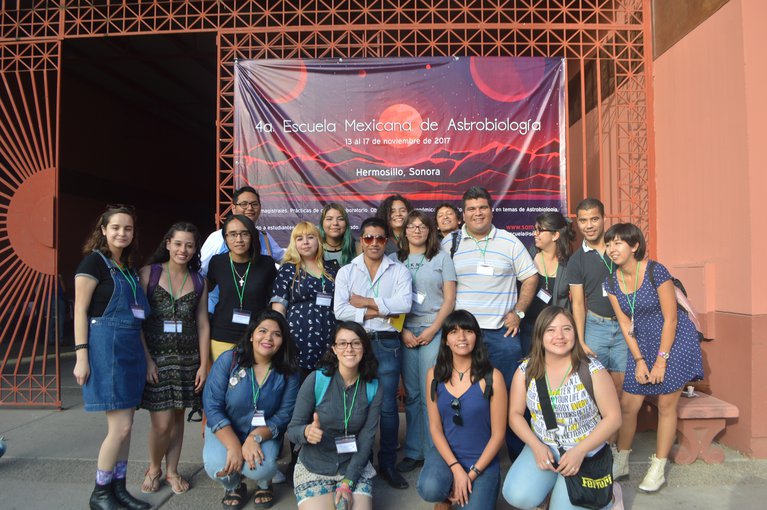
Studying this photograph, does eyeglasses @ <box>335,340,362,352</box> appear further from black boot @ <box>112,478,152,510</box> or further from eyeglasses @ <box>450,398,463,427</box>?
black boot @ <box>112,478,152,510</box>

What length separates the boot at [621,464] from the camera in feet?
11.2

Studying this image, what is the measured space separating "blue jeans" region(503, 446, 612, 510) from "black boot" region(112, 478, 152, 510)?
84.6 inches

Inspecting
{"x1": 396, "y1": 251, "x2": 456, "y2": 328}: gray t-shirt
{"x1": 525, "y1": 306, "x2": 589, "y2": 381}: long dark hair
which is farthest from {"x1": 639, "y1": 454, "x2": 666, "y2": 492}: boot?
{"x1": 396, "y1": 251, "x2": 456, "y2": 328}: gray t-shirt

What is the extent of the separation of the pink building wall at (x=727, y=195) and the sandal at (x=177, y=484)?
4003 millimetres

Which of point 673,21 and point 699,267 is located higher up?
point 673,21

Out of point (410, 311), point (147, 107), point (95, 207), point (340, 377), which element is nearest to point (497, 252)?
point (410, 311)

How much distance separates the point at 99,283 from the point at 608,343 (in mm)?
3348

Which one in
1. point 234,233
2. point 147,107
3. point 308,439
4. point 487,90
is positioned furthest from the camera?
point 147,107

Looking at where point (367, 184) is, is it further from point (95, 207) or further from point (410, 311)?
point (95, 207)

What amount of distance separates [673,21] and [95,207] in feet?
36.3

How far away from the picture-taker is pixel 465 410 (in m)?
2.88

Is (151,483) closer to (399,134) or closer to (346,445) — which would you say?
(346,445)

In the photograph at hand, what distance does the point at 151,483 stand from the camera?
3326 mm

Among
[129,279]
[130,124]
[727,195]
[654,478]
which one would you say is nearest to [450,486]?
[654,478]
